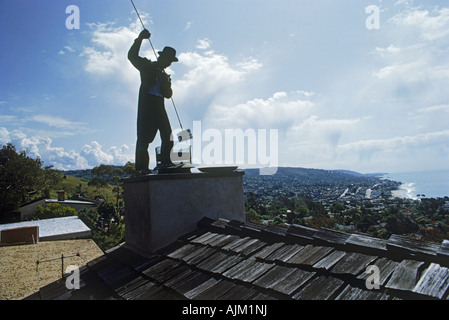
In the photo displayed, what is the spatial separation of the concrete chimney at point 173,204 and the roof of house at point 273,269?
31cm

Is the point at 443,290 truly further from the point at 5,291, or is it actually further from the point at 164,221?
the point at 5,291

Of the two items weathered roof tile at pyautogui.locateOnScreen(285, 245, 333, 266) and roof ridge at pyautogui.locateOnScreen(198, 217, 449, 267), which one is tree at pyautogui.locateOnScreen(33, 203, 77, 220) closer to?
roof ridge at pyautogui.locateOnScreen(198, 217, 449, 267)

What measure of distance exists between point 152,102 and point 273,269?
12.6ft

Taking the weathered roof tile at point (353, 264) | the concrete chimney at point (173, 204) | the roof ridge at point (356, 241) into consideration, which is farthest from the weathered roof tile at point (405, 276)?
the concrete chimney at point (173, 204)

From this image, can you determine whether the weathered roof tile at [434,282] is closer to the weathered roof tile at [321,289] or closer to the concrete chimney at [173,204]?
the weathered roof tile at [321,289]

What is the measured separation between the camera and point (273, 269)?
8.65ft

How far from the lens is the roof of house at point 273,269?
207 centimetres

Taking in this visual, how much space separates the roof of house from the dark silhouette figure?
1922 millimetres

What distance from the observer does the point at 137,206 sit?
4656 millimetres

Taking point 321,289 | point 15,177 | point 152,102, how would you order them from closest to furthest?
1. point 321,289
2. point 152,102
3. point 15,177

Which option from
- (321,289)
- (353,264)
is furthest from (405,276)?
(321,289)

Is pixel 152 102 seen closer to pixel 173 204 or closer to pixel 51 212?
pixel 173 204
